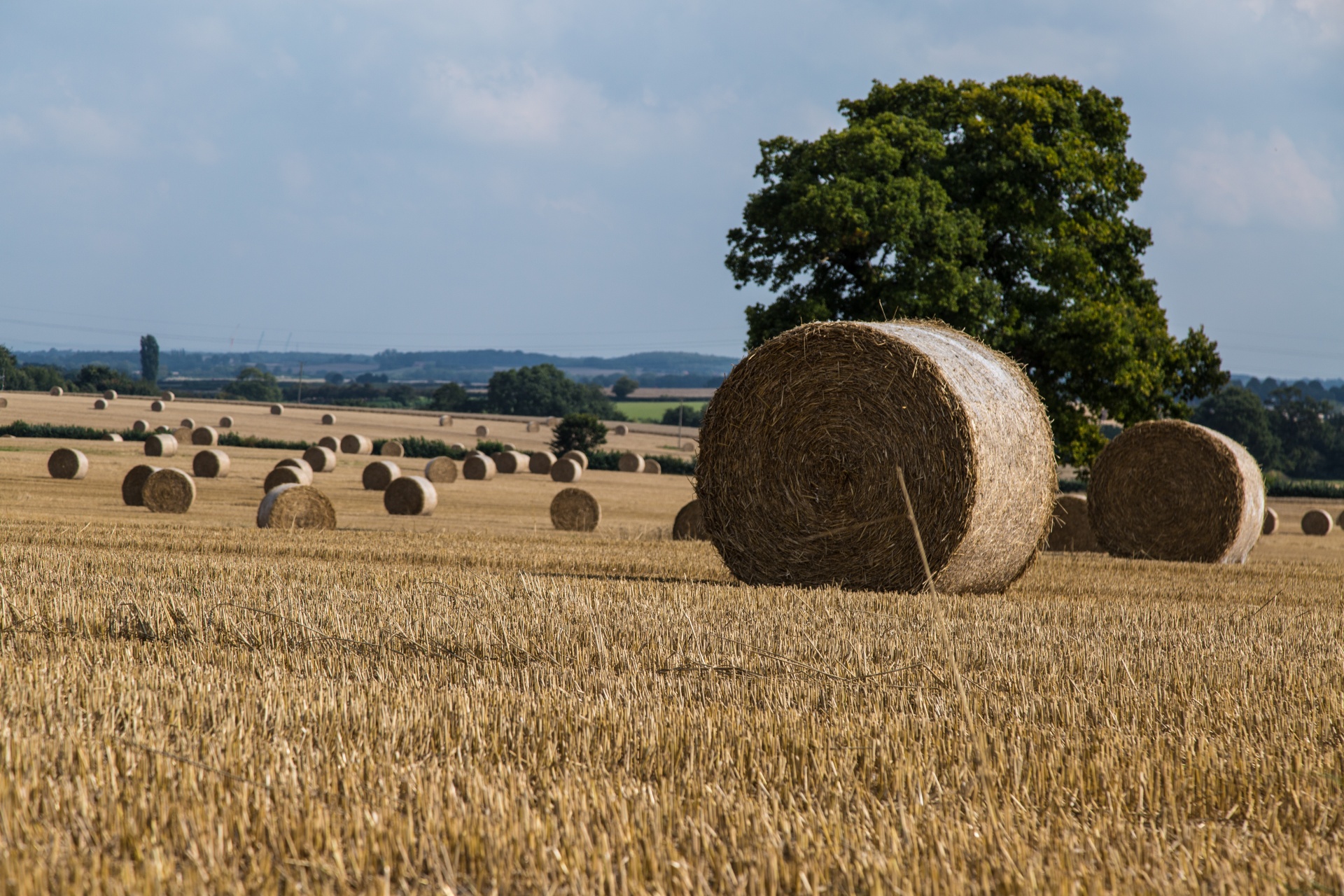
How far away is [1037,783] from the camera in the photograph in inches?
172

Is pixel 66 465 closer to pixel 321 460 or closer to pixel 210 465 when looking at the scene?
pixel 210 465

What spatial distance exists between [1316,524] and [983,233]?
1372 centimetres

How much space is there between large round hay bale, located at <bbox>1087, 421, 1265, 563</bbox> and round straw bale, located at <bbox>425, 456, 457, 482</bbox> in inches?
837

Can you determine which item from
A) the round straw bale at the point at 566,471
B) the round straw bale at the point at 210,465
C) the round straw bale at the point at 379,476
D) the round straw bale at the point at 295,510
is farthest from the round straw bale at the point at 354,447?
the round straw bale at the point at 295,510

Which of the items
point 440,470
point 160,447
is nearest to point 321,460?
point 440,470

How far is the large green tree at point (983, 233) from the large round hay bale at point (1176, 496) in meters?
4.99

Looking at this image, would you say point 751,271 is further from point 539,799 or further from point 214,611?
point 539,799

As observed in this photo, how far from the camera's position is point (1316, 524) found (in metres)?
32.2

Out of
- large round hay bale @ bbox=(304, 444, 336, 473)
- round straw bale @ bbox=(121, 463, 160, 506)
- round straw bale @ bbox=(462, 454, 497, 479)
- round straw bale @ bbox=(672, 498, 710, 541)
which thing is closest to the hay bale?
round straw bale @ bbox=(672, 498, 710, 541)

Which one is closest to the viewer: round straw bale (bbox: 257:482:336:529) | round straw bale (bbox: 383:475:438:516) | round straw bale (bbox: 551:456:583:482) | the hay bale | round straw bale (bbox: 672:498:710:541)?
round straw bale (bbox: 257:482:336:529)

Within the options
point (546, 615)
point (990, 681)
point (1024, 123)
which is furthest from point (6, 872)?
point (1024, 123)

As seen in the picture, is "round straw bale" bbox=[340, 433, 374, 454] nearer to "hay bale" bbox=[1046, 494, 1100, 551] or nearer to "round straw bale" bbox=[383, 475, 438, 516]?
"round straw bale" bbox=[383, 475, 438, 516]

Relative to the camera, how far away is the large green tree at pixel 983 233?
23.1 meters

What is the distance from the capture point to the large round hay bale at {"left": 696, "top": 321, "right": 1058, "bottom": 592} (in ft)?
36.4
